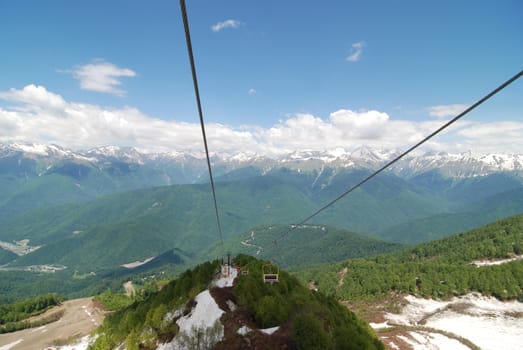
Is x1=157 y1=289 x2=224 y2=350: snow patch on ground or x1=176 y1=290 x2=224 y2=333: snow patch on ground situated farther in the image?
x1=176 y1=290 x2=224 y2=333: snow patch on ground

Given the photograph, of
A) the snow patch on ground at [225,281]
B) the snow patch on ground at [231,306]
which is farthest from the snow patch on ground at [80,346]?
the snow patch on ground at [231,306]

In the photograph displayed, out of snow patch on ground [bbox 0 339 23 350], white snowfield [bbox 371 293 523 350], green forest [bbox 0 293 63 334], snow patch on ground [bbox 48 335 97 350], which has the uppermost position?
snow patch on ground [bbox 48 335 97 350]

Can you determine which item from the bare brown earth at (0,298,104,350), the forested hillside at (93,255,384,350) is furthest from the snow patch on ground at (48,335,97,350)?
the forested hillside at (93,255,384,350)

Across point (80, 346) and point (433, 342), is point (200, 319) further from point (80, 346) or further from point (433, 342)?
point (80, 346)

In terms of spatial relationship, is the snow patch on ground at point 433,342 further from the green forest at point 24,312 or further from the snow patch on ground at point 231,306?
the green forest at point 24,312

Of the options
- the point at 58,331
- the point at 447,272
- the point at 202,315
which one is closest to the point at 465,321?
the point at 447,272

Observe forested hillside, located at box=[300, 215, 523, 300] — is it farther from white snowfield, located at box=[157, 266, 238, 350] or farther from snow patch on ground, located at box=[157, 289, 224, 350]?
snow patch on ground, located at box=[157, 289, 224, 350]
